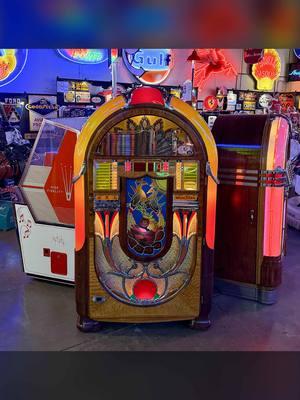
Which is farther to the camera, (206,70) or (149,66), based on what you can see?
(206,70)

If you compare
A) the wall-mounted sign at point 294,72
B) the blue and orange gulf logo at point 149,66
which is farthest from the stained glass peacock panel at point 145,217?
the wall-mounted sign at point 294,72

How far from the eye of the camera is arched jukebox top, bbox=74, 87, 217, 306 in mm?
2754

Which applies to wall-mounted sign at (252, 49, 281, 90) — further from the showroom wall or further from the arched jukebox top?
the arched jukebox top

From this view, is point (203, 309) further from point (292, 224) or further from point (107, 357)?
point (292, 224)

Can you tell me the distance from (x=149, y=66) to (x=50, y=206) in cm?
950

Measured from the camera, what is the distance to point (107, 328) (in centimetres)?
310

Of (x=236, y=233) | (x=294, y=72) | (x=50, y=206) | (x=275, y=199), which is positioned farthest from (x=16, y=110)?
(x=294, y=72)

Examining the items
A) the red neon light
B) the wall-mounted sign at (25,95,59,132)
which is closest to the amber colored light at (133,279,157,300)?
the wall-mounted sign at (25,95,59,132)

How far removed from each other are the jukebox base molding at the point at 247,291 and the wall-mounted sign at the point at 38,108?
25.9 feet

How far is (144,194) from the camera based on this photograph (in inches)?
116

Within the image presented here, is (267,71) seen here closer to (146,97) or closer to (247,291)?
(247,291)

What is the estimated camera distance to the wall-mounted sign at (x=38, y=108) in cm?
1039

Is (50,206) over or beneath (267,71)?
beneath

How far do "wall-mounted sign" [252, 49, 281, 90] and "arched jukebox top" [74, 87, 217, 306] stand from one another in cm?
1320
